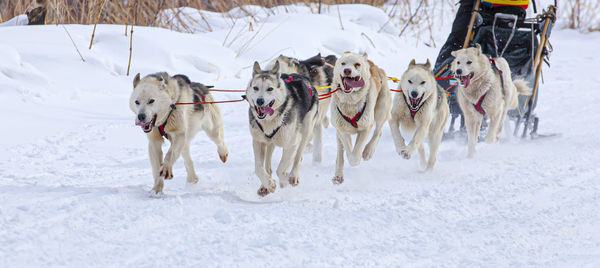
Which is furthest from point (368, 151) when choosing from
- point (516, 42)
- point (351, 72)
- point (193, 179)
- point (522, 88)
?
point (516, 42)

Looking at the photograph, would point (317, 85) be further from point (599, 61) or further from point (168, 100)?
point (599, 61)

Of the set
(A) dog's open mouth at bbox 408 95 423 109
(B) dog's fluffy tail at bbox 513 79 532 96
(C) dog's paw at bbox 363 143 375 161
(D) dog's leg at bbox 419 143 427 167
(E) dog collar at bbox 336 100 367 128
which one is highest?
(A) dog's open mouth at bbox 408 95 423 109

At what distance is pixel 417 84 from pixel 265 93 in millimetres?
1106

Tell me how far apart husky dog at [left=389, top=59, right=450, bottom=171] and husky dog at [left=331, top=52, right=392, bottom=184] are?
0.39ft

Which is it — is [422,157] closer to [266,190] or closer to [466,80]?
[466,80]

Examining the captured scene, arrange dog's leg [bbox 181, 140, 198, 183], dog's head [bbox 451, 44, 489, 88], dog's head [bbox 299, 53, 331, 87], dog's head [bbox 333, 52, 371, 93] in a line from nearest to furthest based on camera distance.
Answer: dog's head [bbox 333, 52, 371, 93], dog's leg [bbox 181, 140, 198, 183], dog's head [bbox 299, 53, 331, 87], dog's head [bbox 451, 44, 489, 88]

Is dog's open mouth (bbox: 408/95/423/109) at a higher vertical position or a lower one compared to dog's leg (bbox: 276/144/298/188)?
higher

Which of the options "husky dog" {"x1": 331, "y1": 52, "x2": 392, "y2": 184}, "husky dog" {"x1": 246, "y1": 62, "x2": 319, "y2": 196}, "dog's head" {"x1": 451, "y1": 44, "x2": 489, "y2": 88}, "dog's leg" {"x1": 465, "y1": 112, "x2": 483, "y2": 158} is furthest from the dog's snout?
"dog's leg" {"x1": 465, "y1": 112, "x2": 483, "y2": 158}

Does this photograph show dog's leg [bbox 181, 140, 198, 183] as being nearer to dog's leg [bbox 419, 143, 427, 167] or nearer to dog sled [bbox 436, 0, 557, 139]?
dog's leg [bbox 419, 143, 427, 167]

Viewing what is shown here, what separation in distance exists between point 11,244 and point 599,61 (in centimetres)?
941

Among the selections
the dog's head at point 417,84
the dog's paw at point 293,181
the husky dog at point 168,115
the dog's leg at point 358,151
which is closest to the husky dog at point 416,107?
the dog's head at point 417,84

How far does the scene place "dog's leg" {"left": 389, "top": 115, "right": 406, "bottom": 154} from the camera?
378cm

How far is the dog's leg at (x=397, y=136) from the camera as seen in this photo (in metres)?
3.78

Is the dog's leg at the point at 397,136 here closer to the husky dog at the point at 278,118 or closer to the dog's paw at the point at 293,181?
the husky dog at the point at 278,118
